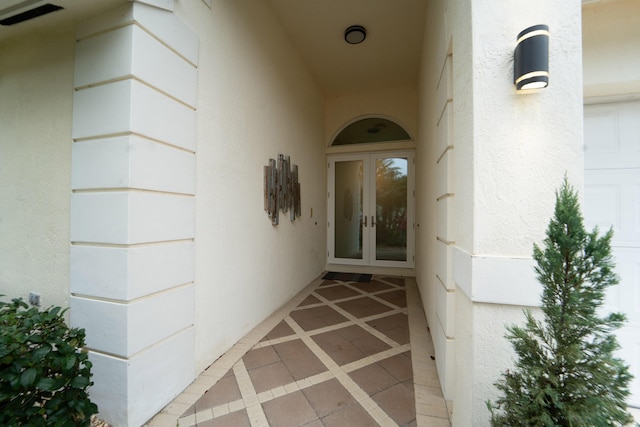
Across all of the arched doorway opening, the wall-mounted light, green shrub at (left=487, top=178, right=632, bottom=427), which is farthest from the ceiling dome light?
green shrub at (left=487, top=178, right=632, bottom=427)

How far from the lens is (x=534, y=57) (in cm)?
102

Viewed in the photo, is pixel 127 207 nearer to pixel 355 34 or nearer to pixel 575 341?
pixel 575 341

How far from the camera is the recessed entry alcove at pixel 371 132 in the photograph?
5.12 meters

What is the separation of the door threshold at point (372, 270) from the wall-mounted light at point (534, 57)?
4280 mm

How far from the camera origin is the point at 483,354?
44.4 inches

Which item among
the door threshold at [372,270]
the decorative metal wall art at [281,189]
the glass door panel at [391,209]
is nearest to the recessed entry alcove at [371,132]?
the glass door panel at [391,209]

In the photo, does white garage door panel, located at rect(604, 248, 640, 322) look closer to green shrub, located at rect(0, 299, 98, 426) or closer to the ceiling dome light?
green shrub, located at rect(0, 299, 98, 426)

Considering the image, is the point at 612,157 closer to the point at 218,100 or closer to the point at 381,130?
the point at 218,100

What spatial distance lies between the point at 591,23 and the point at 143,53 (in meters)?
2.80

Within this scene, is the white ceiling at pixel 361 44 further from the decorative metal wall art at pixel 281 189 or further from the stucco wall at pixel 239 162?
the decorative metal wall art at pixel 281 189

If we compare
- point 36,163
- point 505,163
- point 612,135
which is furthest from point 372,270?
point 36,163

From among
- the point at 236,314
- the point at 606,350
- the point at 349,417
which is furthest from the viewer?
the point at 236,314

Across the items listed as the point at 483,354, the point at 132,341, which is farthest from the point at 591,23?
the point at 132,341

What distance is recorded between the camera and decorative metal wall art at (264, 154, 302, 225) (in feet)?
9.80
